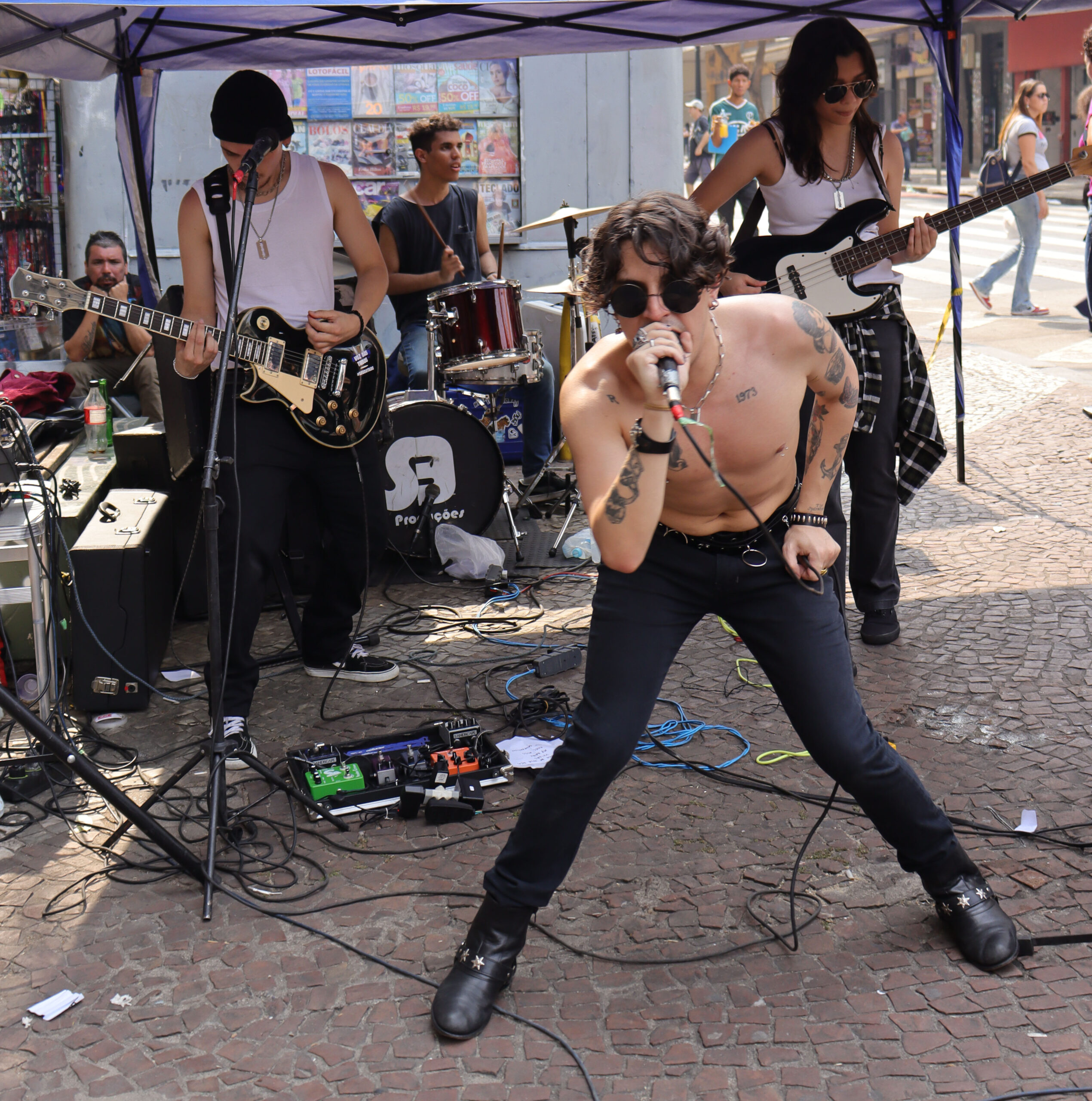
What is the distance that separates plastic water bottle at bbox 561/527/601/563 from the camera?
20.8 feet

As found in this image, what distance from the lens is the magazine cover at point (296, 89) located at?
8.82 metres

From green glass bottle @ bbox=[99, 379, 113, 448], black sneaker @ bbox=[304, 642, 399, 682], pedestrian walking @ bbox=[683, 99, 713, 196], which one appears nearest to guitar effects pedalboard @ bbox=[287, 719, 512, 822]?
black sneaker @ bbox=[304, 642, 399, 682]

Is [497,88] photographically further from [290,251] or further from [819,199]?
[290,251]

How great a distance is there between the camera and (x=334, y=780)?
12.8ft

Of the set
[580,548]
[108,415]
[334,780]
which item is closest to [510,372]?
[580,548]

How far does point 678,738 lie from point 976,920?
1.49m

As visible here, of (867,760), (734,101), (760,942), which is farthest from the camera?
(734,101)

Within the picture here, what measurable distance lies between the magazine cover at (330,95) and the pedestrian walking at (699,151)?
9.86m

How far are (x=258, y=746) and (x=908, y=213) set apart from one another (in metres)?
23.6

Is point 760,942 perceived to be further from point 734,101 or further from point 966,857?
point 734,101

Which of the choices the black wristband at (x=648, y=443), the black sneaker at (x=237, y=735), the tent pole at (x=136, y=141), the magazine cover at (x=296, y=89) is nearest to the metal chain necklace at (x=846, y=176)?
the black wristband at (x=648, y=443)

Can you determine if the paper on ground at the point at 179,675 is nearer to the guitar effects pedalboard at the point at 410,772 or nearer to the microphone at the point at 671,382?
the guitar effects pedalboard at the point at 410,772

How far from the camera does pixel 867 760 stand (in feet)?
9.24

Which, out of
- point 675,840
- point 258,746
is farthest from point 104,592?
point 675,840
